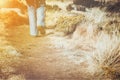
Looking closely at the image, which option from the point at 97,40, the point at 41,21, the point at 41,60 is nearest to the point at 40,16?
the point at 41,21

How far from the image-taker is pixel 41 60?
2852mm

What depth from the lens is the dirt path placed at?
279 centimetres

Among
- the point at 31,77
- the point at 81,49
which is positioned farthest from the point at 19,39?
the point at 81,49

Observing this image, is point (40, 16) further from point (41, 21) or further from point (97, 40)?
point (97, 40)

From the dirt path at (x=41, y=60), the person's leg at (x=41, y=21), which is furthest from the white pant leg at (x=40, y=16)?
the dirt path at (x=41, y=60)

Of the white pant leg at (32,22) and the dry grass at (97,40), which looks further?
the white pant leg at (32,22)

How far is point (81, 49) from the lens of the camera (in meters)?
2.89

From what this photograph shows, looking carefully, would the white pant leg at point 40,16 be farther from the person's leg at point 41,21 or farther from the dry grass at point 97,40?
the dry grass at point 97,40

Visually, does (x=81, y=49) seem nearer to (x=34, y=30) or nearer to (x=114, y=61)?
(x=114, y=61)

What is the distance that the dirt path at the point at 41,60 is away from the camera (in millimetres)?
2785

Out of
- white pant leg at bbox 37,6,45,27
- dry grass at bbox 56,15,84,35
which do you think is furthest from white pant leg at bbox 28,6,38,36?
dry grass at bbox 56,15,84,35

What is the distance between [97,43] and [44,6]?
0.69 meters

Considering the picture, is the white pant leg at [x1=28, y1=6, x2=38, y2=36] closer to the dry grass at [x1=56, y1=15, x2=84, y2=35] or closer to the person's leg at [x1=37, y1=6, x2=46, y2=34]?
the person's leg at [x1=37, y1=6, x2=46, y2=34]

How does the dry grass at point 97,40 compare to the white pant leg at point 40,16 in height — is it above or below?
below
